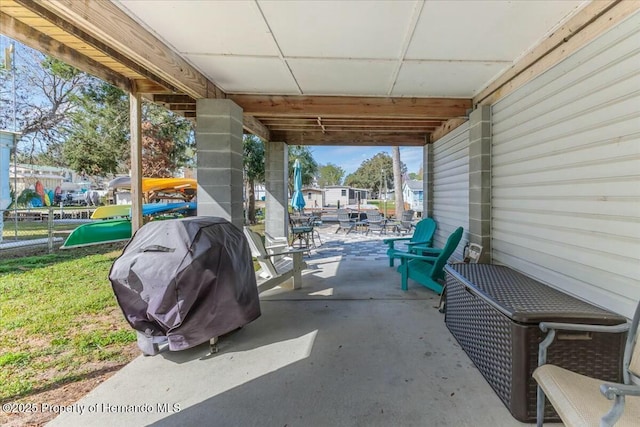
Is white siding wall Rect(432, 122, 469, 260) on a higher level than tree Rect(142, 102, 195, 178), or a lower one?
lower

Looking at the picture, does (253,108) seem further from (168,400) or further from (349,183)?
(349,183)

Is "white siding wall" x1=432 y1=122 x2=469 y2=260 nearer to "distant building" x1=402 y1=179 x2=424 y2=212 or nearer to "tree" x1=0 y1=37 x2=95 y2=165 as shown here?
"tree" x1=0 y1=37 x2=95 y2=165

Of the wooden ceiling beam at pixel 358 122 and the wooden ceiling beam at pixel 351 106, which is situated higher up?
the wooden ceiling beam at pixel 358 122

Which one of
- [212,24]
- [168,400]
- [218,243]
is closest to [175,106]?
[212,24]

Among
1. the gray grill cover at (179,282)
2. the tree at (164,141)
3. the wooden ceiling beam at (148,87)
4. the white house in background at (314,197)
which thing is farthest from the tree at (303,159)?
the gray grill cover at (179,282)

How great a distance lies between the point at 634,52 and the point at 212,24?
3.13 m

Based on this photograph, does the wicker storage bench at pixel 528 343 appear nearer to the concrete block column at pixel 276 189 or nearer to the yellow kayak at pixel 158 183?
the concrete block column at pixel 276 189

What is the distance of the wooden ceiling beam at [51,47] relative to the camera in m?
2.22

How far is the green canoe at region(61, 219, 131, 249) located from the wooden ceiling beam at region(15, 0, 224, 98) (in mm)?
5848

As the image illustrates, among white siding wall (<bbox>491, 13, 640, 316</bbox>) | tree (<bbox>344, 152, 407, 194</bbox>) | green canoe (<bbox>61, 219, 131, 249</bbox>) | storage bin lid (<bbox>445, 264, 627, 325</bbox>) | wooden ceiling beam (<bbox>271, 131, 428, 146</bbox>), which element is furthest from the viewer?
tree (<bbox>344, 152, 407, 194</bbox>)

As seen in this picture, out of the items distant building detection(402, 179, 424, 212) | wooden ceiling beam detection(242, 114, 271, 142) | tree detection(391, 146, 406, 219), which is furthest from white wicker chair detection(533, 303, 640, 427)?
distant building detection(402, 179, 424, 212)

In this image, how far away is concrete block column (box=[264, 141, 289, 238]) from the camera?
23.9ft

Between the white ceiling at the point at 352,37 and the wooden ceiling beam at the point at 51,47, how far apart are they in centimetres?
81

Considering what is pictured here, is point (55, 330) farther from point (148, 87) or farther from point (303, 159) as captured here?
point (303, 159)
